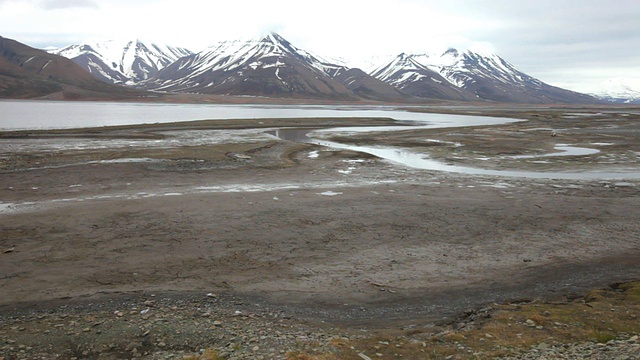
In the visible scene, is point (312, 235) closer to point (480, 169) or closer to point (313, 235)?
point (313, 235)

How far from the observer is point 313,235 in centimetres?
1947

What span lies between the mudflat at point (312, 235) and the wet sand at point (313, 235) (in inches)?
3.1

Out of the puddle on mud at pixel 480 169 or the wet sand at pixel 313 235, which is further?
the puddle on mud at pixel 480 169

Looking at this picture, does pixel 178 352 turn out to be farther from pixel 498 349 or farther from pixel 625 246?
pixel 625 246

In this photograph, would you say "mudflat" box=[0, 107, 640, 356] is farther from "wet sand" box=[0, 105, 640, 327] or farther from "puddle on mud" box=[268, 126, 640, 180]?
"puddle on mud" box=[268, 126, 640, 180]

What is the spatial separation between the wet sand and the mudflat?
79 millimetres

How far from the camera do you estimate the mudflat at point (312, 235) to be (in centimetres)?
1392

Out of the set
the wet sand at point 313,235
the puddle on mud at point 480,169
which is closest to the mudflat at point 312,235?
the wet sand at point 313,235

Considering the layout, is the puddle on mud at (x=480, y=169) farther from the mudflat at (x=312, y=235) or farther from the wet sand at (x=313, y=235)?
the wet sand at (x=313, y=235)

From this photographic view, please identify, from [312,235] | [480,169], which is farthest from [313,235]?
[480,169]

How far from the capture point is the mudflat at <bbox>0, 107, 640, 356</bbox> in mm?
13922

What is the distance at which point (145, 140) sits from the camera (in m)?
54.5

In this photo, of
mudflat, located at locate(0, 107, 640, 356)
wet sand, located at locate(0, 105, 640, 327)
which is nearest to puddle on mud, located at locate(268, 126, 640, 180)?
mudflat, located at locate(0, 107, 640, 356)

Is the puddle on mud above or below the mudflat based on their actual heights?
above
